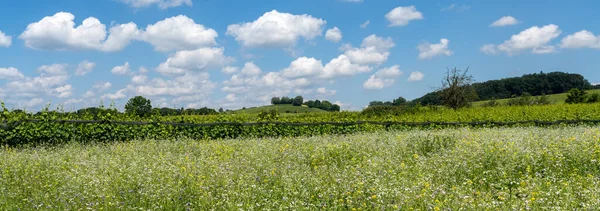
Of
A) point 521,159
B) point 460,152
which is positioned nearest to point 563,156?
point 521,159

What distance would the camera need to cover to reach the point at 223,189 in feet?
20.5

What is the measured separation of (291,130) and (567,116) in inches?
665

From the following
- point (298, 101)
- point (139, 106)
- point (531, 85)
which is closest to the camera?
point (139, 106)

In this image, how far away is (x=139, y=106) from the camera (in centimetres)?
1780

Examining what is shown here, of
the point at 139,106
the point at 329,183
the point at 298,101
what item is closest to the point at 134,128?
the point at 139,106

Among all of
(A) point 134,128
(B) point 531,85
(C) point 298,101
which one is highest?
(B) point 531,85

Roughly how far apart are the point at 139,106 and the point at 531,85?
9227 centimetres

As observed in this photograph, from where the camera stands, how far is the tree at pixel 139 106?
691 inches

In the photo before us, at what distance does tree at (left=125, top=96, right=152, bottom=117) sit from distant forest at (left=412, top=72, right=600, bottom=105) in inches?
3117

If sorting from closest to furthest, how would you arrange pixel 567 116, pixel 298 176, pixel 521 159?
pixel 298 176, pixel 521 159, pixel 567 116

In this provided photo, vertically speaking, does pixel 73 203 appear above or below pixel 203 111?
below

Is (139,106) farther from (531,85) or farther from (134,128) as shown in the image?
(531,85)

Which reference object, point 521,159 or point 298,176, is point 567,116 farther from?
point 298,176

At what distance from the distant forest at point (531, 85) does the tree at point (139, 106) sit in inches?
3117
